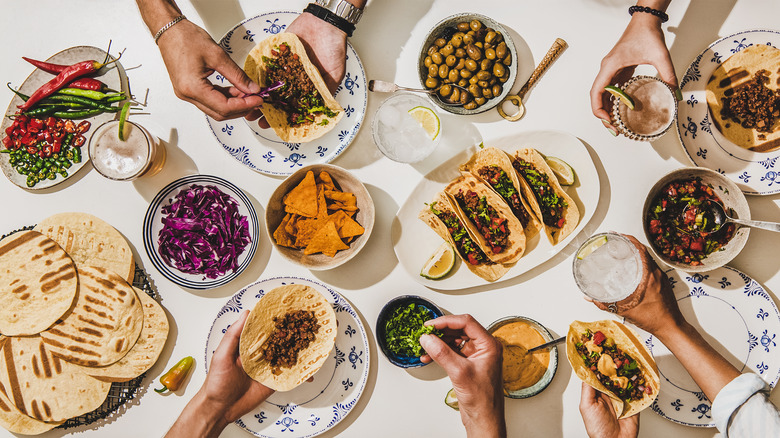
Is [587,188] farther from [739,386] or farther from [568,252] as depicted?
[739,386]

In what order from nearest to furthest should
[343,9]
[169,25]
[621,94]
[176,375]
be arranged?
[621,94] < [169,25] < [343,9] < [176,375]

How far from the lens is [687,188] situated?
2.81 m

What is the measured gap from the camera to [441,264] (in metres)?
2.91

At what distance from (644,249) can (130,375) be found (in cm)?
334

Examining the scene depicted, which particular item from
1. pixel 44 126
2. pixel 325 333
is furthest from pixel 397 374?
pixel 44 126

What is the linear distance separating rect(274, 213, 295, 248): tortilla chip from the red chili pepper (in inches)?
61.7

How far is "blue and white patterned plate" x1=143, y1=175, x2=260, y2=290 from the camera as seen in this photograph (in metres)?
2.96

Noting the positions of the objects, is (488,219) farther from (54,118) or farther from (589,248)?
(54,118)

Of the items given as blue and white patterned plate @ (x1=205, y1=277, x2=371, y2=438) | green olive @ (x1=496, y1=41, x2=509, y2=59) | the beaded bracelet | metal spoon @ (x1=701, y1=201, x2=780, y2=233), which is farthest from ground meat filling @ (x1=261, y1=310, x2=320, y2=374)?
the beaded bracelet

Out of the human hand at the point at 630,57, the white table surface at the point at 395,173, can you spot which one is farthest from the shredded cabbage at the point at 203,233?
the human hand at the point at 630,57

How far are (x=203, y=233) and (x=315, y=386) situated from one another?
1231 millimetres

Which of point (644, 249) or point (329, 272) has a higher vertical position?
point (644, 249)

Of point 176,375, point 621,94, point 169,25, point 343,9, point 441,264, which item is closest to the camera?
point 621,94

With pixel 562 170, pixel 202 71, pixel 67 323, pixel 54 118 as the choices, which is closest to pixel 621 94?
pixel 562 170
